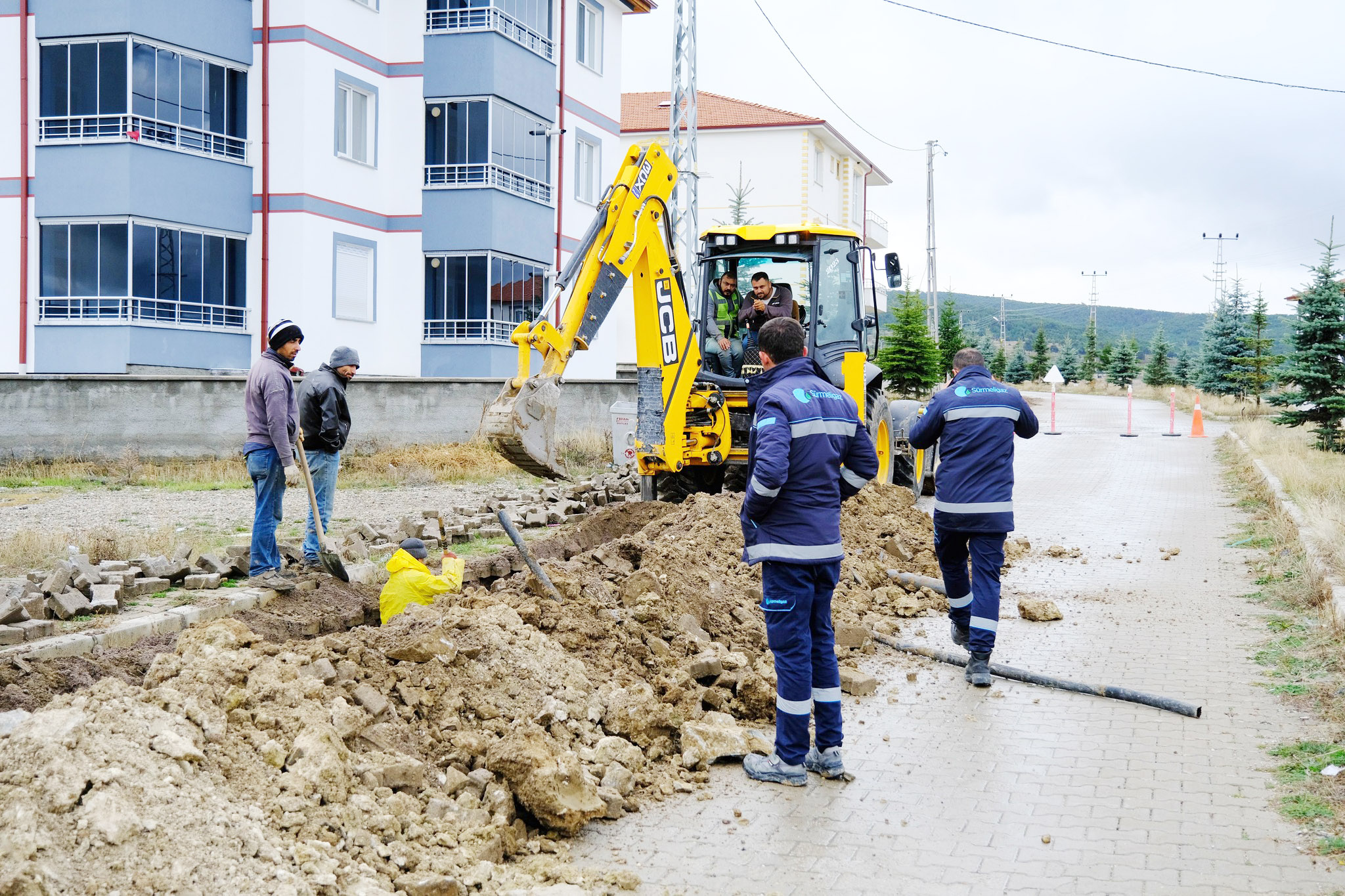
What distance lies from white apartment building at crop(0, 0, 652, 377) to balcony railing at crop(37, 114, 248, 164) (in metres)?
0.04

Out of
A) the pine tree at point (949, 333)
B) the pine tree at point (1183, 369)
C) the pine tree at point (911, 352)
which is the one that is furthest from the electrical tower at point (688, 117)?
the pine tree at point (1183, 369)

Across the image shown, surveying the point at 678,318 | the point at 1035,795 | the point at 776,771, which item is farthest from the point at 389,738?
the point at 678,318

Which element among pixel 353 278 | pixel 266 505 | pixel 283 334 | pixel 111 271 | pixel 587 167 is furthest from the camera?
pixel 587 167

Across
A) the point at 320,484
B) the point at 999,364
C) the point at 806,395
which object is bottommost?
the point at 320,484

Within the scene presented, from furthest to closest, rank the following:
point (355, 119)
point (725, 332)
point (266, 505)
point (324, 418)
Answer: point (355, 119) < point (725, 332) < point (324, 418) < point (266, 505)

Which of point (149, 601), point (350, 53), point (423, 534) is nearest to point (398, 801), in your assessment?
point (149, 601)

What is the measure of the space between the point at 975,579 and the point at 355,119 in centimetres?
1993

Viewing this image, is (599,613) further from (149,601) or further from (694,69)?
(694,69)

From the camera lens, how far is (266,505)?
8.95 m

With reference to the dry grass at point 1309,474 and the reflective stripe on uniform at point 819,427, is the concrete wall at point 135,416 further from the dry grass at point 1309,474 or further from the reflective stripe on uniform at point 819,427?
the reflective stripe on uniform at point 819,427

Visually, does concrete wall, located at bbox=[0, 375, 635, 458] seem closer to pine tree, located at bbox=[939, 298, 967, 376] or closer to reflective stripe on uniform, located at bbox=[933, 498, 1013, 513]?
reflective stripe on uniform, located at bbox=[933, 498, 1013, 513]

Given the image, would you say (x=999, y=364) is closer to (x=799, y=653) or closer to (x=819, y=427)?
(x=819, y=427)

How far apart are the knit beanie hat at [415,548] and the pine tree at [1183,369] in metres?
67.7

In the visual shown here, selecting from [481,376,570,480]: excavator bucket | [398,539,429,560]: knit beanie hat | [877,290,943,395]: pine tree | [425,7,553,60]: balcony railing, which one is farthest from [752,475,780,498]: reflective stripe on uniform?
[877,290,943,395]: pine tree
